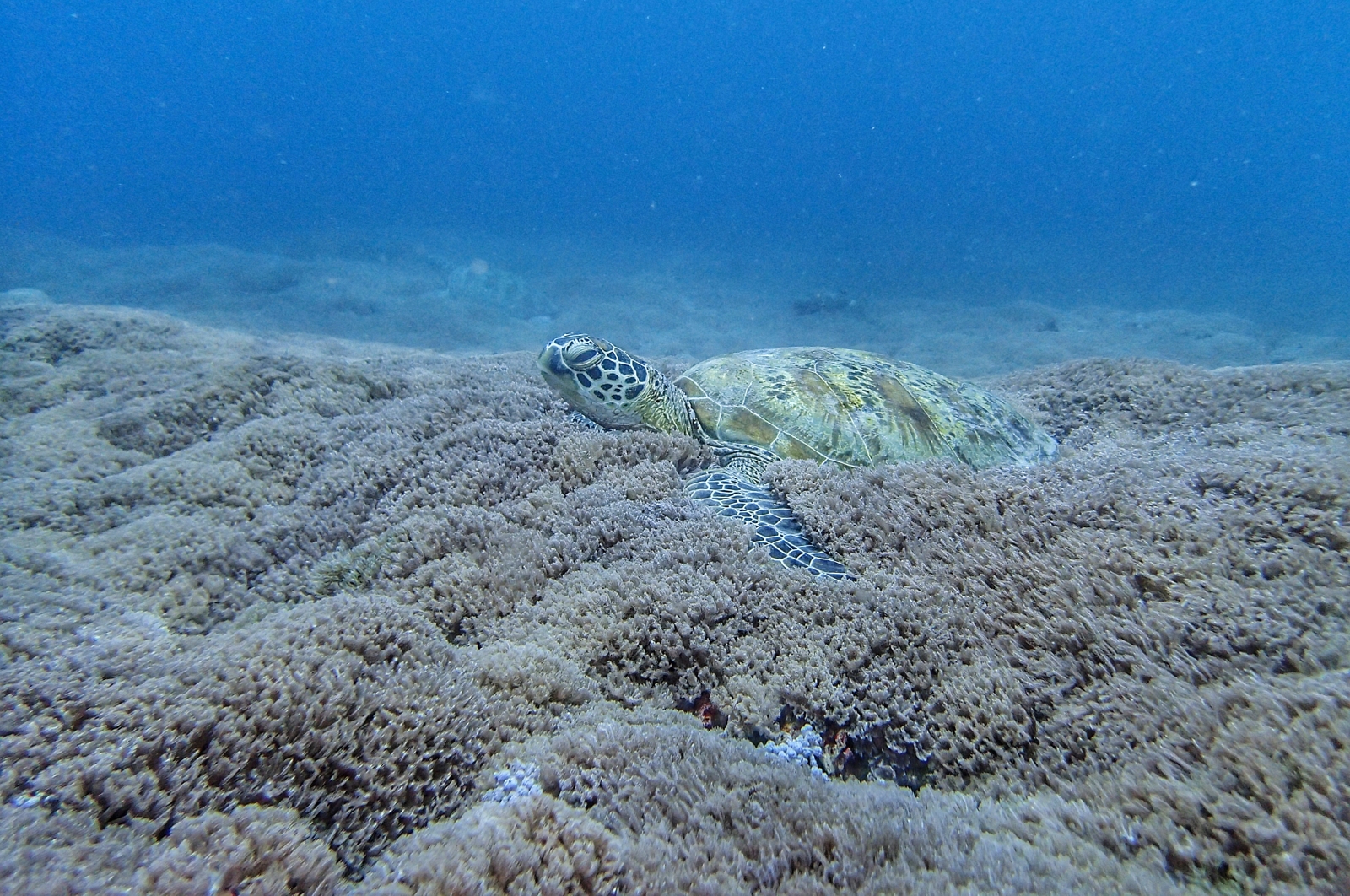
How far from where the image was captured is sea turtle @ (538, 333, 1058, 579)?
3432 millimetres

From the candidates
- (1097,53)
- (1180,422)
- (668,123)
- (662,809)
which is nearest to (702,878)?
(662,809)

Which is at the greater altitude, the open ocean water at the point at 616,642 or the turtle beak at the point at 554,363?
the turtle beak at the point at 554,363

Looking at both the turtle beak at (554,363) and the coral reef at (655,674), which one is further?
the turtle beak at (554,363)

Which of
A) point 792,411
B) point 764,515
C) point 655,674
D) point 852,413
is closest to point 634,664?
point 655,674

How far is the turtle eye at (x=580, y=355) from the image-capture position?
3383 millimetres

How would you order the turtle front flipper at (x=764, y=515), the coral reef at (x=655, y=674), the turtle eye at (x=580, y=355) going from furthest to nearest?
the turtle eye at (x=580, y=355), the turtle front flipper at (x=764, y=515), the coral reef at (x=655, y=674)

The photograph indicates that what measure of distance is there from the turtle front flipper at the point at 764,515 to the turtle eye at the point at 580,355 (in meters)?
0.95

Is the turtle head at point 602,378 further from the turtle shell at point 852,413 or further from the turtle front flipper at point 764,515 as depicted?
the turtle front flipper at point 764,515

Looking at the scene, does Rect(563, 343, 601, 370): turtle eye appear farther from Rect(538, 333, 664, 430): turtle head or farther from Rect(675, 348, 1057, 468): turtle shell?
Rect(675, 348, 1057, 468): turtle shell

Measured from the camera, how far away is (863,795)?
3.88 ft

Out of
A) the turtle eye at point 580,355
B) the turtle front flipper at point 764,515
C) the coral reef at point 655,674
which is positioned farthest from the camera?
the turtle eye at point 580,355

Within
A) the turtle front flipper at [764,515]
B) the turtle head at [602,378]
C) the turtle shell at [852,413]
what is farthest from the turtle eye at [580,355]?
the turtle front flipper at [764,515]

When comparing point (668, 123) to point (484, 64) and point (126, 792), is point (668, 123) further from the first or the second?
point (126, 792)

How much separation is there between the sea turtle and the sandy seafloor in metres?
0.42
